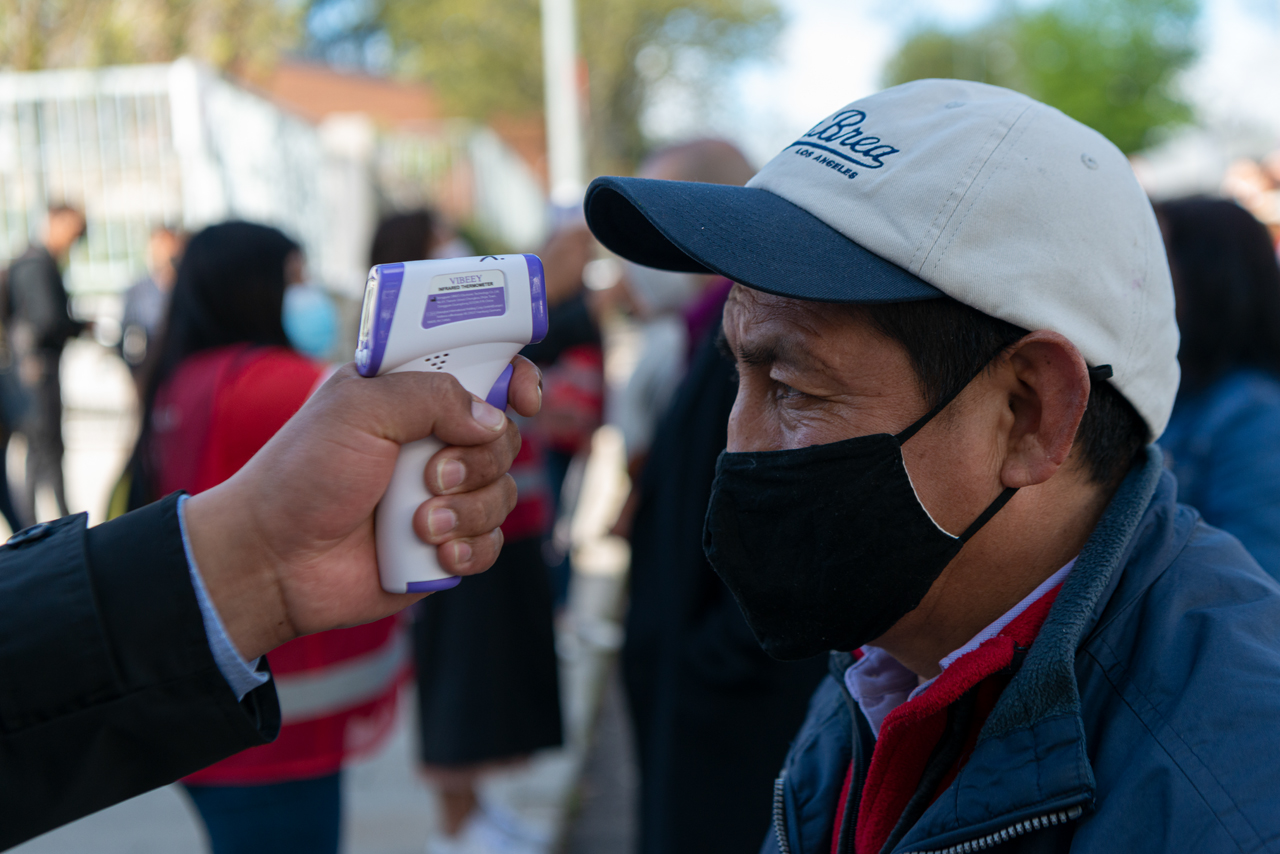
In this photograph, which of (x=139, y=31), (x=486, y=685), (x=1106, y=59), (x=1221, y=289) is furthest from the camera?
(x=1106, y=59)

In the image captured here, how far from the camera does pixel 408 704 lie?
18.2 ft

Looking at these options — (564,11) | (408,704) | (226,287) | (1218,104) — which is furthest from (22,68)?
(1218,104)

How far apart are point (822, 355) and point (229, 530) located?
78cm

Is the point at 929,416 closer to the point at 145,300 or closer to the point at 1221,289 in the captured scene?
the point at 1221,289

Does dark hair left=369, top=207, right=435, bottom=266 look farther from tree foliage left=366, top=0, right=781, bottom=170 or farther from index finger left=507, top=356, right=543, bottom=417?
tree foliage left=366, top=0, right=781, bottom=170

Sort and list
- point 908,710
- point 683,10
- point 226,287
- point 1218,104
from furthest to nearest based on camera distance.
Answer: point 683,10
point 1218,104
point 226,287
point 908,710

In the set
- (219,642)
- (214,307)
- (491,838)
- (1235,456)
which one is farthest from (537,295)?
(491,838)

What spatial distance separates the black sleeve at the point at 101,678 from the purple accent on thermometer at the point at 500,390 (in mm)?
423

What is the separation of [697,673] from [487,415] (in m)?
1.45

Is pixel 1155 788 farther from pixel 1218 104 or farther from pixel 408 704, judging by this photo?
pixel 1218 104

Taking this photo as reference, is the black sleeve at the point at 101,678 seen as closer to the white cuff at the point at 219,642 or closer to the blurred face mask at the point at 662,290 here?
the white cuff at the point at 219,642

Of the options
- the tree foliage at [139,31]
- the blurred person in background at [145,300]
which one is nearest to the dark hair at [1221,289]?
the blurred person in background at [145,300]

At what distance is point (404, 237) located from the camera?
431 cm

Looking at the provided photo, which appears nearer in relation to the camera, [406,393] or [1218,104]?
[406,393]
